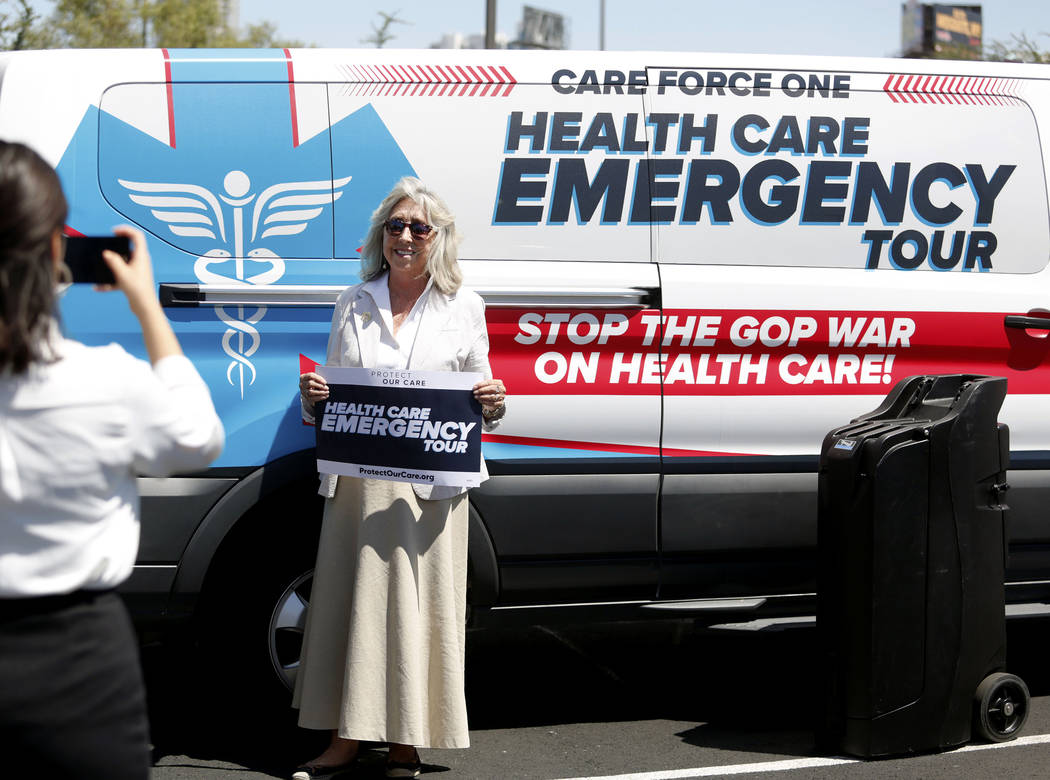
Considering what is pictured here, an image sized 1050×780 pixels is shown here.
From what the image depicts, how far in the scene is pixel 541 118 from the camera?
170 inches

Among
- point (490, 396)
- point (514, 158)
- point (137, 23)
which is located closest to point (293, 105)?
point (514, 158)

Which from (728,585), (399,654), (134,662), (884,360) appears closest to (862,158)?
(884,360)

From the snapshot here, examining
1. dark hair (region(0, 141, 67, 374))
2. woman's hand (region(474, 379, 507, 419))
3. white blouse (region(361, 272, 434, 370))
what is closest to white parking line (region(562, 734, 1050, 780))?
woman's hand (region(474, 379, 507, 419))

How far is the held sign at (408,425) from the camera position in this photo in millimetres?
3834

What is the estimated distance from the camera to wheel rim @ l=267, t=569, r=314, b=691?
4.23 meters

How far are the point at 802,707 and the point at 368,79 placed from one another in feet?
8.97

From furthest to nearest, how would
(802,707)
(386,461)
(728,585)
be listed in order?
(802,707) < (728,585) < (386,461)

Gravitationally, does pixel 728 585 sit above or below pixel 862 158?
below

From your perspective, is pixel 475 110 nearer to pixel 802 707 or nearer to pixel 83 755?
pixel 802 707

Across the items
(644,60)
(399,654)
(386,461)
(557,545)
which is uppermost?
(644,60)

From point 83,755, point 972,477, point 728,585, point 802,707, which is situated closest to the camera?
point 83,755

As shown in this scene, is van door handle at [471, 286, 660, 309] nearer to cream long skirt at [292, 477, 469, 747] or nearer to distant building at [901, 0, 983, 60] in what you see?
cream long skirt at [292, 477, 469, 747]

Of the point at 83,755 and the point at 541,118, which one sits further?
the point at 541,118

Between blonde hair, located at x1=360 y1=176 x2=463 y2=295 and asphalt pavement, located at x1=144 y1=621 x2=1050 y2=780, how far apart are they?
1.47 m
